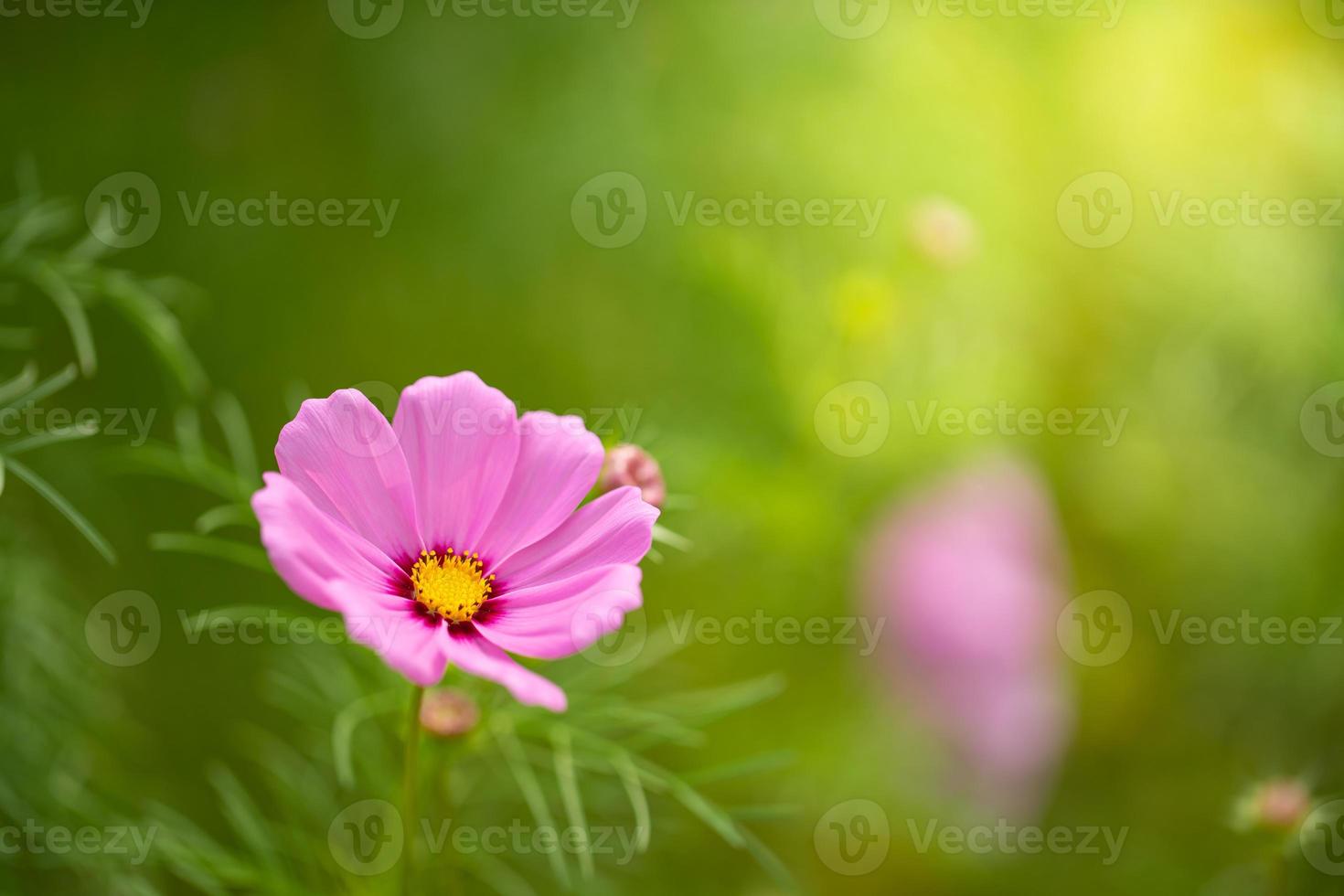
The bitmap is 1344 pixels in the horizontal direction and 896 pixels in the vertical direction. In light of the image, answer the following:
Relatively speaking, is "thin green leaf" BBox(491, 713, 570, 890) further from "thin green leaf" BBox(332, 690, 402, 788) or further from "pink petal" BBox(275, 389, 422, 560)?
"pink petal" BBox(275, 389, 422, 560)

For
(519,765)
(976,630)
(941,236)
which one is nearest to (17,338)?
(519,765)

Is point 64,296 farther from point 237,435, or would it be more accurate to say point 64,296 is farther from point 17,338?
point 17,338

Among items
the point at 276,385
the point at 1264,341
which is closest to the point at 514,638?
the point at 276,385

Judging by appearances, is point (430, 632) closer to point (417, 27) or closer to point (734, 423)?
point (734, 423)

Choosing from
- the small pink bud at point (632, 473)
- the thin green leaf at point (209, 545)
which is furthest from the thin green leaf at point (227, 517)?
the small pink bud at point (632, 473)

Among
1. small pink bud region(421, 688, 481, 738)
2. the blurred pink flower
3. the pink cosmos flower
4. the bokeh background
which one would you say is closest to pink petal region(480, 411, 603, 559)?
the pink cosmos flower

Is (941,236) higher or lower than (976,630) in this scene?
higher
